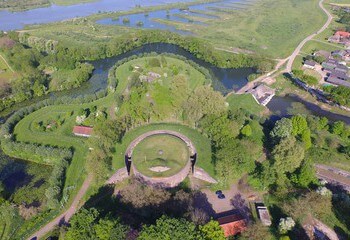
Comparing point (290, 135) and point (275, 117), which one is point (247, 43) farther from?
point (290, 135)

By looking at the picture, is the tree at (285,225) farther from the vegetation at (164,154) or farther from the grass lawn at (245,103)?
the grass lawn at (245,103)

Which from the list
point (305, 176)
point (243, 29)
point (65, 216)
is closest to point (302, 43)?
point (243, 29)

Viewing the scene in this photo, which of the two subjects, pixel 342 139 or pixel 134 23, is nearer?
pixel 342 139

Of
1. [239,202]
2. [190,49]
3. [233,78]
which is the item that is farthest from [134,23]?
[239,202]

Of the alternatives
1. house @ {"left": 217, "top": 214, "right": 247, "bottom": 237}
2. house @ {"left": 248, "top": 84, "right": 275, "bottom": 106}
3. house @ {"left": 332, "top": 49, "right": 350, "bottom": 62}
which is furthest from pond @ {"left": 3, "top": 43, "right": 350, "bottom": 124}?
house @ {"left": 217, "top": 214, "right": 247, "bottom": 237}

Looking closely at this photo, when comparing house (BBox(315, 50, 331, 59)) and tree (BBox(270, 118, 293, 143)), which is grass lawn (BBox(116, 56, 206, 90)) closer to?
tree (BBox(270, 118, 293, 143))

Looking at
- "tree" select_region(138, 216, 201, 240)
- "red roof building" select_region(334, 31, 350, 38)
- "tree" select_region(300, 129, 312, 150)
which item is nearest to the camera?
"tree" select_region(138, 216, 201, 240)
